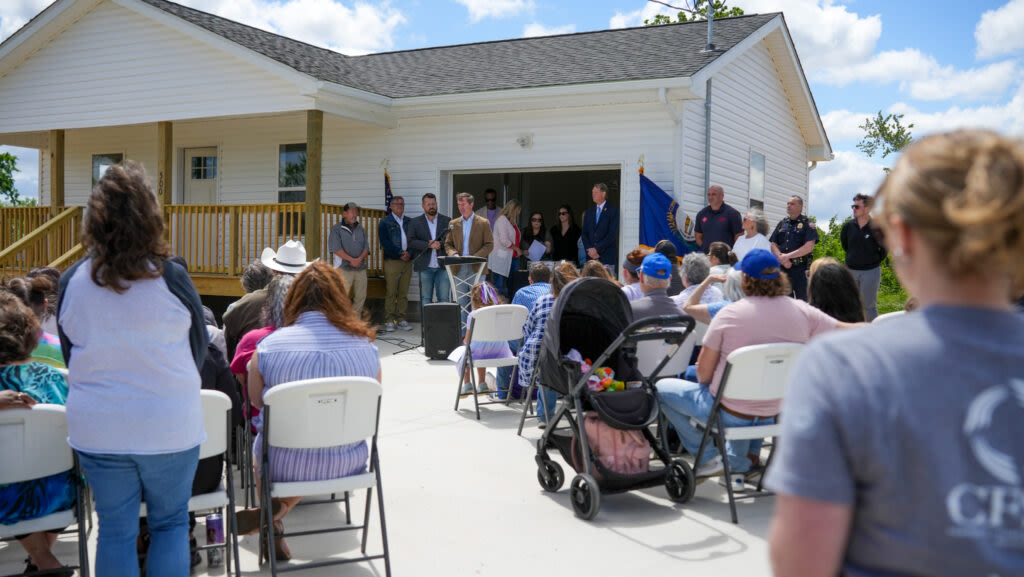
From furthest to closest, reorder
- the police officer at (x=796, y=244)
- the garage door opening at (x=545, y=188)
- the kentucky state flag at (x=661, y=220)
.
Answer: the garage door opening at (x=545, y=188) < the kentucky state flag at (x=661, y=220) < the police officer at (x=796, y=244)

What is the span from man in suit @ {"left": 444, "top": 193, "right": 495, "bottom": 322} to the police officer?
3.96 meters

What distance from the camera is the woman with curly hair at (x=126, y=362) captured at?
279cm

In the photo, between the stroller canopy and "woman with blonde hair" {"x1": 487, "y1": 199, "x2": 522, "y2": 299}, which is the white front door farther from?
the stroller canopy

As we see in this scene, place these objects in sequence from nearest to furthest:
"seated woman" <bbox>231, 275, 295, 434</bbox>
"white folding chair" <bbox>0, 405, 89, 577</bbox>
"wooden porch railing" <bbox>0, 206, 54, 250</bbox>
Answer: "white folding chair" <bbox>0, 405, 89, 577</bbox>
"seated woman" <bbox>231, 275, 295, 434</bbox>
"wooden porch railing" <bbox>0, 206, 54, 250</bbox>

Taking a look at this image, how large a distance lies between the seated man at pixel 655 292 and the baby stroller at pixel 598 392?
0.38m

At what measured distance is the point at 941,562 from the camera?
1264mm

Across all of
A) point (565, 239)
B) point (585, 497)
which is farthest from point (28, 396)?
point (565, 239)

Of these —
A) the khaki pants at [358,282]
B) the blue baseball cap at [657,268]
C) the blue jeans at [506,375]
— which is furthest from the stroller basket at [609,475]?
the khaki pants at [358,282]

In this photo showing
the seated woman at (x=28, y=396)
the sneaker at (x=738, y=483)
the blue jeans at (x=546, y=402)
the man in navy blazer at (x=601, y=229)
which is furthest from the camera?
the man in navy blazer at (x=601, y=229)

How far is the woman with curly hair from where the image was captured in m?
2.79

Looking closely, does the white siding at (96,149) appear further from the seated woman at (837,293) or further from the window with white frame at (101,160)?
the seated woman at (837,293)

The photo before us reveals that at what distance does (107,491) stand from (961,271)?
2694 millimetres

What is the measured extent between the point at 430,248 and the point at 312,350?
8662mm

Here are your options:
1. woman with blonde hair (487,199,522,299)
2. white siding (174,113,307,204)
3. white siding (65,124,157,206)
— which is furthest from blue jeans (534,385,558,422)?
white siding (65,124,157,206)
